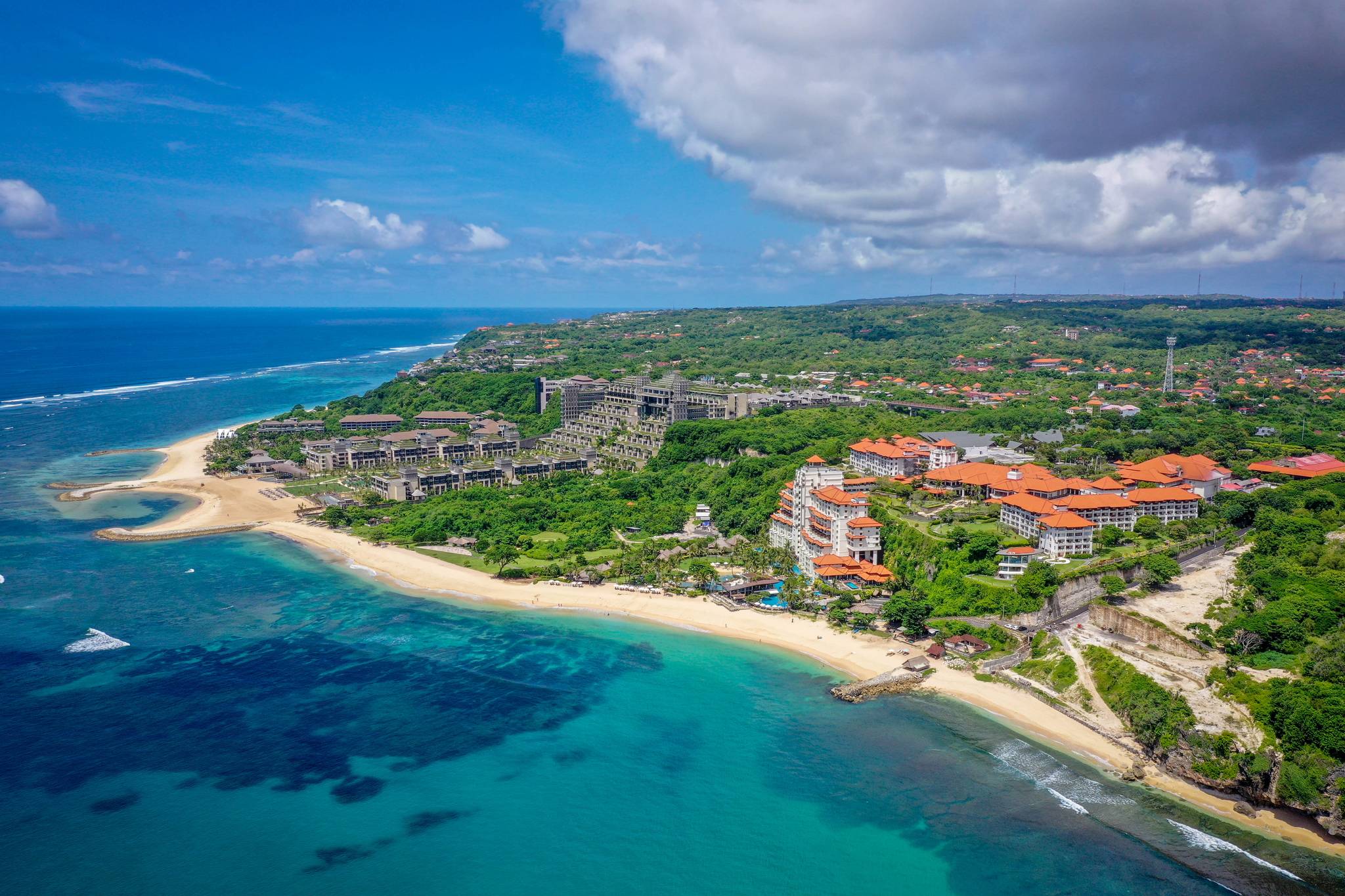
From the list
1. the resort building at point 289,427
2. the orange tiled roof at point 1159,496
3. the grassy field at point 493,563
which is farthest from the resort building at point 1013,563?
the resort building at point 289,427

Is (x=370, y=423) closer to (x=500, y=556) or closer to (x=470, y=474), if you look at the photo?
(x=470, y=474)

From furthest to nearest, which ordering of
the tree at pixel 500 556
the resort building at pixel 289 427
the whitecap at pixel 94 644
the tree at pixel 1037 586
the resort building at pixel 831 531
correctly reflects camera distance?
1. the resort building at pixel 289 427
2. the tree at pixel 500 556
3. the resort building at pixel 831 531
4. the whitecap at pixel 94 644
5. the tree at pixel 1037 586

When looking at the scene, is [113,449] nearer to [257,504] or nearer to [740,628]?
[257,504]

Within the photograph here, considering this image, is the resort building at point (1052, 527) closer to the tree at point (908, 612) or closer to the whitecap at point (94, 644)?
the tree at point (908, 612)

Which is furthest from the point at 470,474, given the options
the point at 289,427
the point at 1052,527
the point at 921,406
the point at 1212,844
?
the point at 1212,844

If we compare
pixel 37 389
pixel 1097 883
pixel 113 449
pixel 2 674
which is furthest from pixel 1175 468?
pixel 37 389

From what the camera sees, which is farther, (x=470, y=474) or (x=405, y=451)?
(x=405, y=451)
